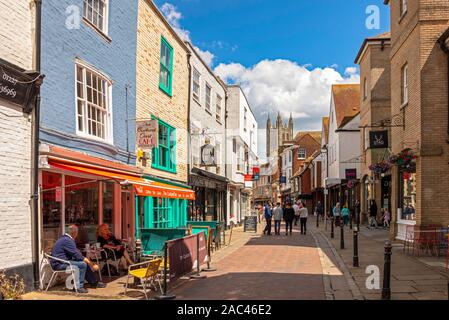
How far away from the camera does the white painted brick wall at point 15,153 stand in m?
8.71

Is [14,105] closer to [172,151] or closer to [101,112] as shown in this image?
[101,112]

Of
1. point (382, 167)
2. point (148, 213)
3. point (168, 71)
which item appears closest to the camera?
point (148, 213)

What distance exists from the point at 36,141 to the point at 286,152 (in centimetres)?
7816

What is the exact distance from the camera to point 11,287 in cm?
849

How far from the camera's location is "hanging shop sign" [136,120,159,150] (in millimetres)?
14422

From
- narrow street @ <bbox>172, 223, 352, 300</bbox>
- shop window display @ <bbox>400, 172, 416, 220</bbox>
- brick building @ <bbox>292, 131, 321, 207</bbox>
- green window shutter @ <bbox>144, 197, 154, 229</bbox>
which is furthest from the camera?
brick building @ <bbox>292, 131, 321, 207</bbox>

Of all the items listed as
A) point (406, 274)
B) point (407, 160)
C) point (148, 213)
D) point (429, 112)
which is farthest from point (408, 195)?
point (148, 213)

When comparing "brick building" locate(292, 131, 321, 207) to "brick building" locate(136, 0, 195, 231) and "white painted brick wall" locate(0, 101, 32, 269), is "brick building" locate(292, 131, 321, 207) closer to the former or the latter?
"brick building" locate(136, 0, 195, 231)

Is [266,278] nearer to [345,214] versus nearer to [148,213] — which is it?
[148,213]

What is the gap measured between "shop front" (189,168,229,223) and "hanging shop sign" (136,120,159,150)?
24.1ft

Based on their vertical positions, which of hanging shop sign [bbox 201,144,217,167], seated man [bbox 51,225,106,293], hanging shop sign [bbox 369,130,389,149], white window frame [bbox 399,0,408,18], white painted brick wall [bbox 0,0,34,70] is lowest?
seated man [bbox 51,225,106,293]

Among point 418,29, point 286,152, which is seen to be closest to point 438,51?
point 418,29

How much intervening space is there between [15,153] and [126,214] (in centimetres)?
609

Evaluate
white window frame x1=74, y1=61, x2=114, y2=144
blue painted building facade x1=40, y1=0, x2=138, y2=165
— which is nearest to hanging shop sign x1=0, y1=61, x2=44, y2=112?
blue painted building facade x1=40, y1=0, x2=138, y2=165
